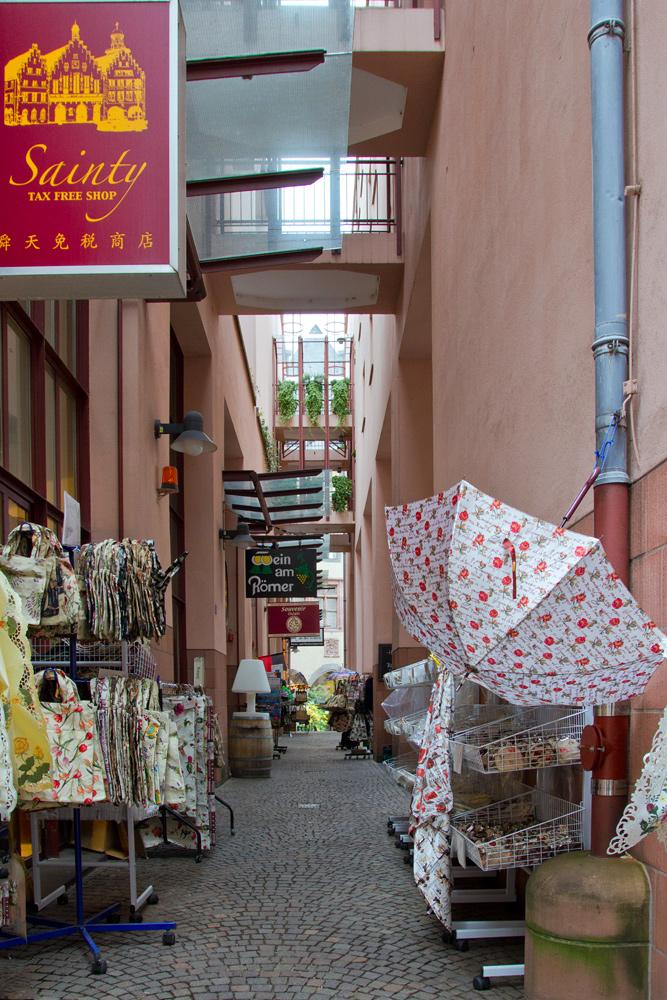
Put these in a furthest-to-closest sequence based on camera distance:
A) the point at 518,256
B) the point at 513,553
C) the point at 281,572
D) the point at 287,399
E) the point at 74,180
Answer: the point at 287,399 < the point at 281,572 < the point at 518,256 < the point at 74,180 < the point at 513,553

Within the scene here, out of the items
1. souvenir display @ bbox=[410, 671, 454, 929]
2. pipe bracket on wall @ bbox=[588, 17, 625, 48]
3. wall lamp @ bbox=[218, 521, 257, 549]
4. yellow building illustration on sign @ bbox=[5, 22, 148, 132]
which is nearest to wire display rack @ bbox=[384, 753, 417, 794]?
souvenir display @ bbox=[410, 671, 454, 929]

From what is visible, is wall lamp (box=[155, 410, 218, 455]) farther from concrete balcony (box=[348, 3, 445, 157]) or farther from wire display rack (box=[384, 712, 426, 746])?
concrete balcony (box=[348, 3, 445, 157])

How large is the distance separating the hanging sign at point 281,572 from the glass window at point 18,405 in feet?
32.1

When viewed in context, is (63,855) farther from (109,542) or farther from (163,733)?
(109,542)

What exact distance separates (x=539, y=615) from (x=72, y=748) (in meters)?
2.86

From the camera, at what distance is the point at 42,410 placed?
6660 millimetres

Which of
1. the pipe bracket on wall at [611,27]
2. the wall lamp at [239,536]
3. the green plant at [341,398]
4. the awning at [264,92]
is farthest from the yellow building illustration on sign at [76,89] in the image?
the green plant at [341,398]

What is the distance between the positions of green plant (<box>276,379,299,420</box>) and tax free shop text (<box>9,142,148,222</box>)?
91.6 ft

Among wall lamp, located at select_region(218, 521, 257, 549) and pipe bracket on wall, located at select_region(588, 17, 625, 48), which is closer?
pipe bracket on wall, located at select_region(588, 17, 625, 48)

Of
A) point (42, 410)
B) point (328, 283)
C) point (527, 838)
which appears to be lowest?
point (527, 838)

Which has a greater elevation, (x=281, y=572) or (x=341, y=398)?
(x=341, y=398)

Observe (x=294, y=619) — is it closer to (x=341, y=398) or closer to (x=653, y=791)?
(x=341, y=398)

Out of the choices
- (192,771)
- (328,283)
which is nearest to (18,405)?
(192,771)

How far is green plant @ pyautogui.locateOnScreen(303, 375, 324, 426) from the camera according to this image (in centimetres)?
3216
